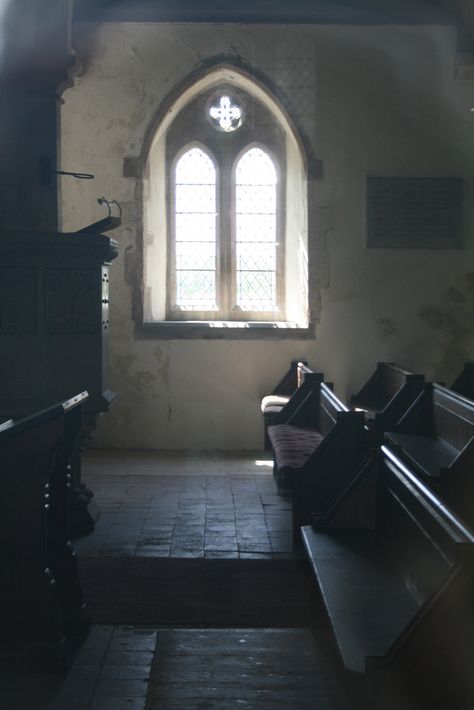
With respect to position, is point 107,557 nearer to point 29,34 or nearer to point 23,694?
point 23,694

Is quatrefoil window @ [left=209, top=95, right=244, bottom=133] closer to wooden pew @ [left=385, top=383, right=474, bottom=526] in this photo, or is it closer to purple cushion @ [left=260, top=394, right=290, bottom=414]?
purple cushion @ [left=260, top=394, right=290, bottom=414]

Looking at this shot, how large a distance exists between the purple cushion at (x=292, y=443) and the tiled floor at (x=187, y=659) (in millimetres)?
349

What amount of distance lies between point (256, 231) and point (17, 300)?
12.4ft

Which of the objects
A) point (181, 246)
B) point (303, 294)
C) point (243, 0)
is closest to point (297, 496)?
point (303, 294)

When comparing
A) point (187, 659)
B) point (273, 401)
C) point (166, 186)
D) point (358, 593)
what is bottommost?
point (187, 659)

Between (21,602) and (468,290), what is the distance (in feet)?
17.7

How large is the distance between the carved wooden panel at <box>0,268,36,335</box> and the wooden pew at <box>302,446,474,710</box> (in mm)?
1861

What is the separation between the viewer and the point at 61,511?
125 inches

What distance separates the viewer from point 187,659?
296 cm

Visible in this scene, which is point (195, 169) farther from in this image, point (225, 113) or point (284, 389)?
point (284, 389)

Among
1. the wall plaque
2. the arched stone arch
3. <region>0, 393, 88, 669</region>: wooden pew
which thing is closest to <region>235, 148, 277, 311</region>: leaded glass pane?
the arched stone arch

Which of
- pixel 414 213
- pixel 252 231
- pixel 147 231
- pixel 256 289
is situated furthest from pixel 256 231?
pixel 414 213

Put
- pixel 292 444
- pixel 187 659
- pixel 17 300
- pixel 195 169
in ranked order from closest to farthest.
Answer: pixel 187 659 < pixel 17 300 < pixel 292 444 < pixel 195 169

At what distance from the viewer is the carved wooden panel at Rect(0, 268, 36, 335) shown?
172 inches
